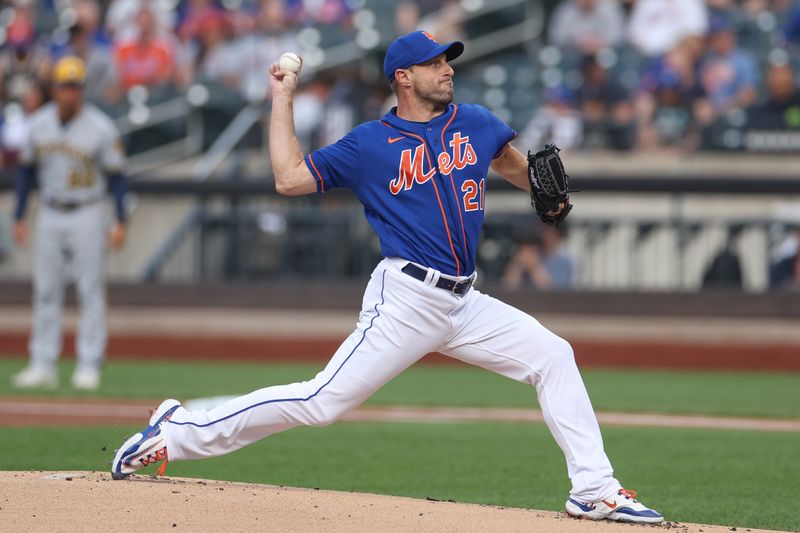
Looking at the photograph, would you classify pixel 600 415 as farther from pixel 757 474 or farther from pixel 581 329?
pixel 581 329

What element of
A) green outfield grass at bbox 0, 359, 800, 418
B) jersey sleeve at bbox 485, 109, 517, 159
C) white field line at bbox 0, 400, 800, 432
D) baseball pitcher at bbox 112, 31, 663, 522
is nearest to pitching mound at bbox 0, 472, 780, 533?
baseball pitcher at bbox 112, 31, 663, 522

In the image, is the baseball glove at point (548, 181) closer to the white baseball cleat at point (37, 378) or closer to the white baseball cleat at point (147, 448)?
the white baseball cleat at point (147, 448)

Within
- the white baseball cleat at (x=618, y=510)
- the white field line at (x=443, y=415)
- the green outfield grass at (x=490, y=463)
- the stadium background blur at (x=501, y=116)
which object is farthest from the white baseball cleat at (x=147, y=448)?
the stadium background blur at (x=501, y=116)

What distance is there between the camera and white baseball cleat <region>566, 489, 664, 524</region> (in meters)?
5.08

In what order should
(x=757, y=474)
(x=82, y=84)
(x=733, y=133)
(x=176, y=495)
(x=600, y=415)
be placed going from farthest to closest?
(x=733, y=133)
(x=82, y=84)
(x=600, y=415)
(x=757, y=474)
(x=176, y=495)

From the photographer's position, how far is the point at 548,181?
219 inches

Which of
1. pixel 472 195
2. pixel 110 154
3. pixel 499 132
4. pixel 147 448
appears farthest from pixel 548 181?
pixel 110 154

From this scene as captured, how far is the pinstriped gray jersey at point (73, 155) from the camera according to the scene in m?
10.5

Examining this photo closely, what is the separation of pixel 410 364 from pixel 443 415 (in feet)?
13.6

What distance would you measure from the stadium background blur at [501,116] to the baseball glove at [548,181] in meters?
7.36

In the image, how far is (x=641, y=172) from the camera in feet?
45.9

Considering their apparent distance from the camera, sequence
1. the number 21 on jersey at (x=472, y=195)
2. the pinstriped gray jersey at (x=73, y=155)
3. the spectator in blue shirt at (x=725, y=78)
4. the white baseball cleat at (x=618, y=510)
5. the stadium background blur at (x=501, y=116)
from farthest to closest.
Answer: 1. the spectator in blue shirt at (x=725, y=78)
2. the stadium background blur at (x=501, y=116)
3. the pinstriped gray jersey at (x=73, y=155)
4. the number 21 on jersey at (x=472, y=195)
5. the white baseball cleat at (x=618, y=510)

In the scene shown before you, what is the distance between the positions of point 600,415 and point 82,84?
4690 millimetres

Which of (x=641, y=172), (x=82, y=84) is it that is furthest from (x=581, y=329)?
(x=82, y=84)
